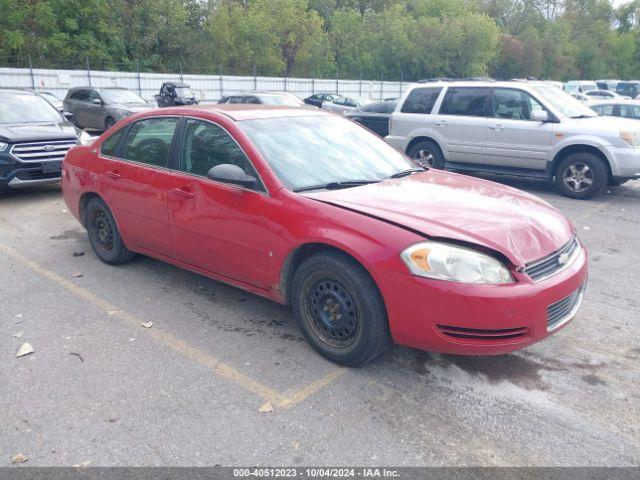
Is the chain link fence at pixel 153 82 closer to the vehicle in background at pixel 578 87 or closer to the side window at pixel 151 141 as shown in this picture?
the vehicle in background at pixel 578 87

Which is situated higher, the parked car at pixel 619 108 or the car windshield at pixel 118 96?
the parked car at pixel 619 108

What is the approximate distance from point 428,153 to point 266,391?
7.97m

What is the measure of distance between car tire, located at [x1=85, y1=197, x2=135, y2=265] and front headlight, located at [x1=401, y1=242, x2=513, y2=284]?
331 centimetres

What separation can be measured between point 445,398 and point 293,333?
1.29 m

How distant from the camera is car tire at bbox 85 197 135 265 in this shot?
546 centimetres

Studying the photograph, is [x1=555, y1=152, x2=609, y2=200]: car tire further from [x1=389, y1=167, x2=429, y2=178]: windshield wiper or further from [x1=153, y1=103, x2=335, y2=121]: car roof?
[x1=153, y1=103, x2=335, y2=121]: car roof

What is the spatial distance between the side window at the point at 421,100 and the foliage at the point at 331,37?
86.8ft

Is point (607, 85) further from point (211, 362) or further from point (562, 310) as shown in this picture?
point (211, 362)

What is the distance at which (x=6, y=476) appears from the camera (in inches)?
106

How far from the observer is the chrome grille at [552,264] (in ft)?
10.8

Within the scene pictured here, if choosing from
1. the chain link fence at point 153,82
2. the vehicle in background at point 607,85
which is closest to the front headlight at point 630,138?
the chain link fence at point 153,82

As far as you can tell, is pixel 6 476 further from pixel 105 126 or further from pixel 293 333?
pixel 105 126

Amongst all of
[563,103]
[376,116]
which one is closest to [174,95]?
[376,116]

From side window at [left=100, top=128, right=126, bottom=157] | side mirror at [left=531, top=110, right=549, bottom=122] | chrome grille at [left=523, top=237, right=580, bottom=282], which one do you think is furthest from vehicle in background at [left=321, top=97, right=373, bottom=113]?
chrome grille at [left=523, top=237, right=580, bottom=282]
